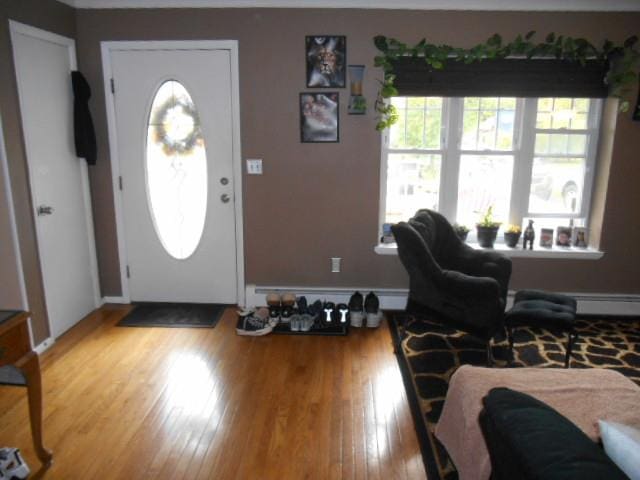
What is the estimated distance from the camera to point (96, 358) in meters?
2.94

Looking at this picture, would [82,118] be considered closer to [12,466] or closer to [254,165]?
[254,165]

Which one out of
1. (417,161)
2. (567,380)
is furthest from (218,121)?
(567,380)

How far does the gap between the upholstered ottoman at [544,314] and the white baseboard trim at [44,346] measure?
299 cm

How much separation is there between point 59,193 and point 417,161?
2693 mm

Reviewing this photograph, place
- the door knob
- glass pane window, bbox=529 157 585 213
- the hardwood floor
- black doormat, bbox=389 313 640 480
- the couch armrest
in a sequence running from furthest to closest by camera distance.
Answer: glass pane window, bbox=529 157 585 213, the door knob, black doormat, bbox=389 313 640 480, the hardwood floor, the couch armrest

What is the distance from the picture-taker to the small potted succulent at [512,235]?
362 centimetres

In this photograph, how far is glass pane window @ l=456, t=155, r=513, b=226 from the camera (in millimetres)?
3639

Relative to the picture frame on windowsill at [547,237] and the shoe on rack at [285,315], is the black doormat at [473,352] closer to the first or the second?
the picture frame on windowsill at [547,237]

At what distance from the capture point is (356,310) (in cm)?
342

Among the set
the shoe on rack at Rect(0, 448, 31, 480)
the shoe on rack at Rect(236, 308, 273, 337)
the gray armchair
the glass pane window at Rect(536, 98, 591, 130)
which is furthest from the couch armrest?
the glass pane window at Rect(536, 98, 591, 130)

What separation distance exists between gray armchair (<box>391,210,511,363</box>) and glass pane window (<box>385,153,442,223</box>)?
426mm

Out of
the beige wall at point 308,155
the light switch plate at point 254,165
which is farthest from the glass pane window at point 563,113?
the light switch plate at point 254,165

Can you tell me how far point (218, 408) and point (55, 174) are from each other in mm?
2040

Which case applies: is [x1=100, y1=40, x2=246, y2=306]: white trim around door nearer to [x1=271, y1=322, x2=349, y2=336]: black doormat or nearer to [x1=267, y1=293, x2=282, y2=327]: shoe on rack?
[x1=267, y1=293, x2=282, y2=327]: shoe on rack
